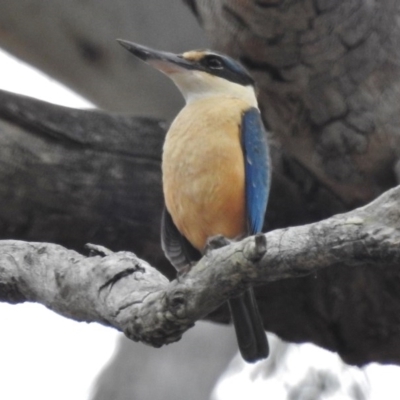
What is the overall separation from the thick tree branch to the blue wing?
730 millimetres

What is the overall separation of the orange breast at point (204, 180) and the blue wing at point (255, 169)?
0.03 meters

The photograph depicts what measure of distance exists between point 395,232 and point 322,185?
7.31 feet

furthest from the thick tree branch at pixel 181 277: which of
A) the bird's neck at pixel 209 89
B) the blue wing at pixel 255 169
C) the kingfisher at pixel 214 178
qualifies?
the bird's neck at pixel 209 89

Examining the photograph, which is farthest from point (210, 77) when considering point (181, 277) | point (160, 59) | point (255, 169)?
point (181, 277)

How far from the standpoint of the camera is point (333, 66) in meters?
3.80

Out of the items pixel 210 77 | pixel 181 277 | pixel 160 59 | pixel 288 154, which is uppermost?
pixel 181 277

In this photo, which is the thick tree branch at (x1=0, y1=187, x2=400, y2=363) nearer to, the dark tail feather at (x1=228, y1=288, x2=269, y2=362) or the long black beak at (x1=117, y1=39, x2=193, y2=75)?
the dark tail feather at (x1=228, y1=288, x2=269, y2=362)

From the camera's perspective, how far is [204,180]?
3.17 m

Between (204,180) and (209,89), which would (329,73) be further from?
(204,180)

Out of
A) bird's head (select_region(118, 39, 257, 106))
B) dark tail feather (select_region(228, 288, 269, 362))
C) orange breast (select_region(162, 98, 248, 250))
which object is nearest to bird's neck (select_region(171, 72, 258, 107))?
bird's head (select_region(118, 39, 257, 106))

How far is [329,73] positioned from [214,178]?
0.91m

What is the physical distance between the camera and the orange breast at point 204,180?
3.17 meters

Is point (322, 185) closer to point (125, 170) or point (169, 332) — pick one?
point (125, 170)

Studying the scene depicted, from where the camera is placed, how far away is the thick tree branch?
6.27 feet
